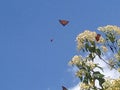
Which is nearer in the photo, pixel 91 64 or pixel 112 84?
pixel 112 84

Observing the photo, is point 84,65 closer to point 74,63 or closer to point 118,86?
point 74,63

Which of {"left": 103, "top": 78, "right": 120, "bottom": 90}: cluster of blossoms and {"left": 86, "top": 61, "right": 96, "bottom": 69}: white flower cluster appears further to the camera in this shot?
{"left": 86, "top": 61, "right": 96, "bottom": 69}: white flower cluster

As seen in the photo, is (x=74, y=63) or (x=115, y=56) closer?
(x=115, y=56)

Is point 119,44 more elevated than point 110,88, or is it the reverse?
point 119,44

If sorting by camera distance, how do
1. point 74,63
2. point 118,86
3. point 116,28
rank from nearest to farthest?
point 118,86, point 116,28, point 74,63

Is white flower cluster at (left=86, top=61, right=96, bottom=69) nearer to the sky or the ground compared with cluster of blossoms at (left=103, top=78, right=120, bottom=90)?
nearer to the sky

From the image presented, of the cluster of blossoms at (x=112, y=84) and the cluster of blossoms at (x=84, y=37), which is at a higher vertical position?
the cluster of blossoms at (x=84, y=37)

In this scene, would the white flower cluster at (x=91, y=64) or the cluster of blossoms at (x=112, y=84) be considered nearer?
the cluster of blossoms at (x=112, y=84)

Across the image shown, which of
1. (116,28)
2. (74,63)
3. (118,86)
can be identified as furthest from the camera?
(74,63)

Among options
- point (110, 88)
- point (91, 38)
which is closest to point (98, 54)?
point (91, 38)

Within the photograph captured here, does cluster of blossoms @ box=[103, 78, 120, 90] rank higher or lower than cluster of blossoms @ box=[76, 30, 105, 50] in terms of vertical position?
lower

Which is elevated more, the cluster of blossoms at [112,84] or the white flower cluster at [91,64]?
the white flower cluster at [91,64]
